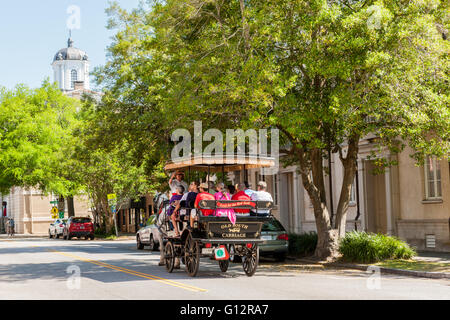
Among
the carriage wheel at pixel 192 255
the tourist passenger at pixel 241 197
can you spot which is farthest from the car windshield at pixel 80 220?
the tourist passenger at pixel 241 197

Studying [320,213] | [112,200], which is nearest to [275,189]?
[112,200]

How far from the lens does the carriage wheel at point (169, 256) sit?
16688 mm

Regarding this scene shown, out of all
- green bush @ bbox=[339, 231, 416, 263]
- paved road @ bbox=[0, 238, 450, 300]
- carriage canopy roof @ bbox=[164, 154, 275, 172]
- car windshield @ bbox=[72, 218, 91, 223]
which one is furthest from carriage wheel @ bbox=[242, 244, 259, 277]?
car windshield @ bbox=[72, 218, 91, 223]

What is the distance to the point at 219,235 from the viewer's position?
50.0ft

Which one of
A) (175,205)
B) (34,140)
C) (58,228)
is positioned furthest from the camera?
(34,140)

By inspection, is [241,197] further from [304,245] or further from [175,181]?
[304,245]

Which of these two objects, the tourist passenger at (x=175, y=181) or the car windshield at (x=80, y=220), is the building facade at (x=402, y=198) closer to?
the tourist passenger at (x=175, y=181)

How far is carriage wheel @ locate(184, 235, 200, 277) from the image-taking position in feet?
50.5

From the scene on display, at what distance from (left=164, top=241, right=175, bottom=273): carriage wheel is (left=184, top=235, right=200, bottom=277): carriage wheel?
81cm

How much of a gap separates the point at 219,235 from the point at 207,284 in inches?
66.0

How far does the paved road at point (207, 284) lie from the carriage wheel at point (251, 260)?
0.32 meters

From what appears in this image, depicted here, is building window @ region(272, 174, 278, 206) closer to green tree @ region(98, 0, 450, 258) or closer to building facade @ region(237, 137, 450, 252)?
building facade @ region(237, 137, 450, 252)
